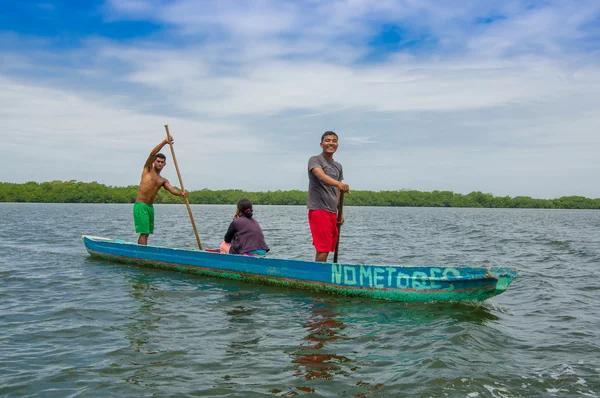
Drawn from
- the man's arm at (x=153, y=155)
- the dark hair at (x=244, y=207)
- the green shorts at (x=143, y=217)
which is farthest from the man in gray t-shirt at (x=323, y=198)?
the green shorts at (x=143, y=217)

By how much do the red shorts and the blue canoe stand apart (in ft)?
1.04

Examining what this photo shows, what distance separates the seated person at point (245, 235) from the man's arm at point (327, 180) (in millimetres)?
1960

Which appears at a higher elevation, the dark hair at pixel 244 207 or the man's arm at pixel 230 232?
the dark hair at pixel 244 207

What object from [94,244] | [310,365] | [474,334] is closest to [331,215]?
[474,334]

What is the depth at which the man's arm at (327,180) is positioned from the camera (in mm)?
6971

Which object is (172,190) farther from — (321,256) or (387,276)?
(387,276)

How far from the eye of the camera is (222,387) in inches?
159

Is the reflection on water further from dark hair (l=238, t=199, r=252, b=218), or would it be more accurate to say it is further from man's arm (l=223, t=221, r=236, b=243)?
man's arm (l=223, t=221, r=236, b=243)

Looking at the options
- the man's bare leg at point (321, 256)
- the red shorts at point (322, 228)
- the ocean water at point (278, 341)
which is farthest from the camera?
the man's bare leg at point (321, 256)

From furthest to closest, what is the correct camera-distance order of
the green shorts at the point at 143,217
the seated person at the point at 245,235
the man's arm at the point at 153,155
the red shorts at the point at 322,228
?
the green shorts at the point at 143,217
the man's arm at the point at 153,155
the seated person at the point at 245,235
the red shorts at the point at 322,228

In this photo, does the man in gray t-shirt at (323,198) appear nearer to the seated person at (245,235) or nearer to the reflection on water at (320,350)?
the reflection on water at (320,350)

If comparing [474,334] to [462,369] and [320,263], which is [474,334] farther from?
[320,263]

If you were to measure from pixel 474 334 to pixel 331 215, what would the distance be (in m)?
2.86

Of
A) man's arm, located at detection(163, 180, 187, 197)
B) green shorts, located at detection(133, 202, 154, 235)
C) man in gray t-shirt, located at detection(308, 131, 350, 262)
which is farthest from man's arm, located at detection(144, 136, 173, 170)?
man in gray t-shirt, located at detection(308, 131, 350, 262)
